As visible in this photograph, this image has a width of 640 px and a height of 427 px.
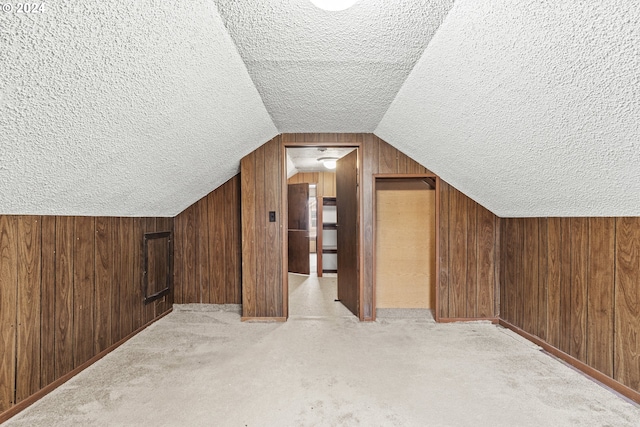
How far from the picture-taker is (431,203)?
360 centimetres

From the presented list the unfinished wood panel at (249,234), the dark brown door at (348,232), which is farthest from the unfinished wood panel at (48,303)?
the dark brown door at (348,232)

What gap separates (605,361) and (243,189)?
3.24 m

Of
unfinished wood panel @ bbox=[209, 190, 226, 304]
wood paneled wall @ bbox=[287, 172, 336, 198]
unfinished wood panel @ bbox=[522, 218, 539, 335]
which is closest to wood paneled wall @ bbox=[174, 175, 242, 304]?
unfinished wood panel @ bbox=[209, 190, 226, 304]

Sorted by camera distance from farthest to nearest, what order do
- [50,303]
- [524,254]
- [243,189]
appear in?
1. [243,189]
2. [524,254]
3. [50,303]

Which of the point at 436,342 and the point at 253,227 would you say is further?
the point at 253,227

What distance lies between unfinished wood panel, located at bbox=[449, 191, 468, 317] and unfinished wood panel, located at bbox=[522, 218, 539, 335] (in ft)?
1.78

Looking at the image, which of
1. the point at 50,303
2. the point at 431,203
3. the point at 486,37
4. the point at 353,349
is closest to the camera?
the point at 486,37

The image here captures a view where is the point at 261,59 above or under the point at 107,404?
above

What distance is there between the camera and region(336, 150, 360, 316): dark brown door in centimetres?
343

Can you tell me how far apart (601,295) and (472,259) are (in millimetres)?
1219

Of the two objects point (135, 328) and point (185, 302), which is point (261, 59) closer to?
point (135, 328)

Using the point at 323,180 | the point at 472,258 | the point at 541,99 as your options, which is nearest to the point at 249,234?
the point at 472,258

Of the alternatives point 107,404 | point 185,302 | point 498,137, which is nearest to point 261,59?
point 498,137

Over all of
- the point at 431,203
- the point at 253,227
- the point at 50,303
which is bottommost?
the point at 50,303
